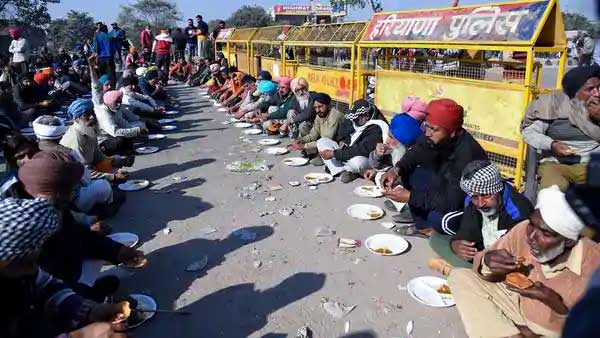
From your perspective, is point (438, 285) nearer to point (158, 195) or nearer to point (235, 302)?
point (235, 302)

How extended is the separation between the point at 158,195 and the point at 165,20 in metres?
55.7

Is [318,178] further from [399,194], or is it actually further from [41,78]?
[41,78]

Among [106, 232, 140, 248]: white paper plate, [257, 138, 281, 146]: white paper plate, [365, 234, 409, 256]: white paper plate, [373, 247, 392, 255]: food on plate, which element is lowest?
[373, 247, 392, 255]: food on plate

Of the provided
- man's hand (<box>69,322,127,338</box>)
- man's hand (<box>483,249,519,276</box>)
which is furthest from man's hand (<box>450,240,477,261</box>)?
man's hand (<box>69,322,127,338</box>)

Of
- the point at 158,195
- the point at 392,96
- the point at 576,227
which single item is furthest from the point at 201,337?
the point at 392,96

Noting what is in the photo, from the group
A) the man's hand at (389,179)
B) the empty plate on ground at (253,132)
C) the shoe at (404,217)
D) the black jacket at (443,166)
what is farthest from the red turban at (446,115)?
the empty plate on ground at (253,132)

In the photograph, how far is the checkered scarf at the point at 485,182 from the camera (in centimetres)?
290

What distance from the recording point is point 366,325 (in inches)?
114

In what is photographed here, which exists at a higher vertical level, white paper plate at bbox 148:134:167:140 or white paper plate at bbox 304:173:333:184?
white paper plate at bbox 148:134:167:140

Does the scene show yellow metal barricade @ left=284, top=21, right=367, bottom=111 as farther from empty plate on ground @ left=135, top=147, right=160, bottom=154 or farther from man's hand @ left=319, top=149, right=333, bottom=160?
empty plate on ground @ left=135, top=147, right=160, bottom=154

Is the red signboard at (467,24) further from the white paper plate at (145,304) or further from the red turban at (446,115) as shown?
the white paper plate at (145,304)

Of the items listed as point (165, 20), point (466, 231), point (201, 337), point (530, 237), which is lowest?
point (201, 337)

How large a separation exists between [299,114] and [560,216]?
538cm

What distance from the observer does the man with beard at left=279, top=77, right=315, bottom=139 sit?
7086 millimetres
